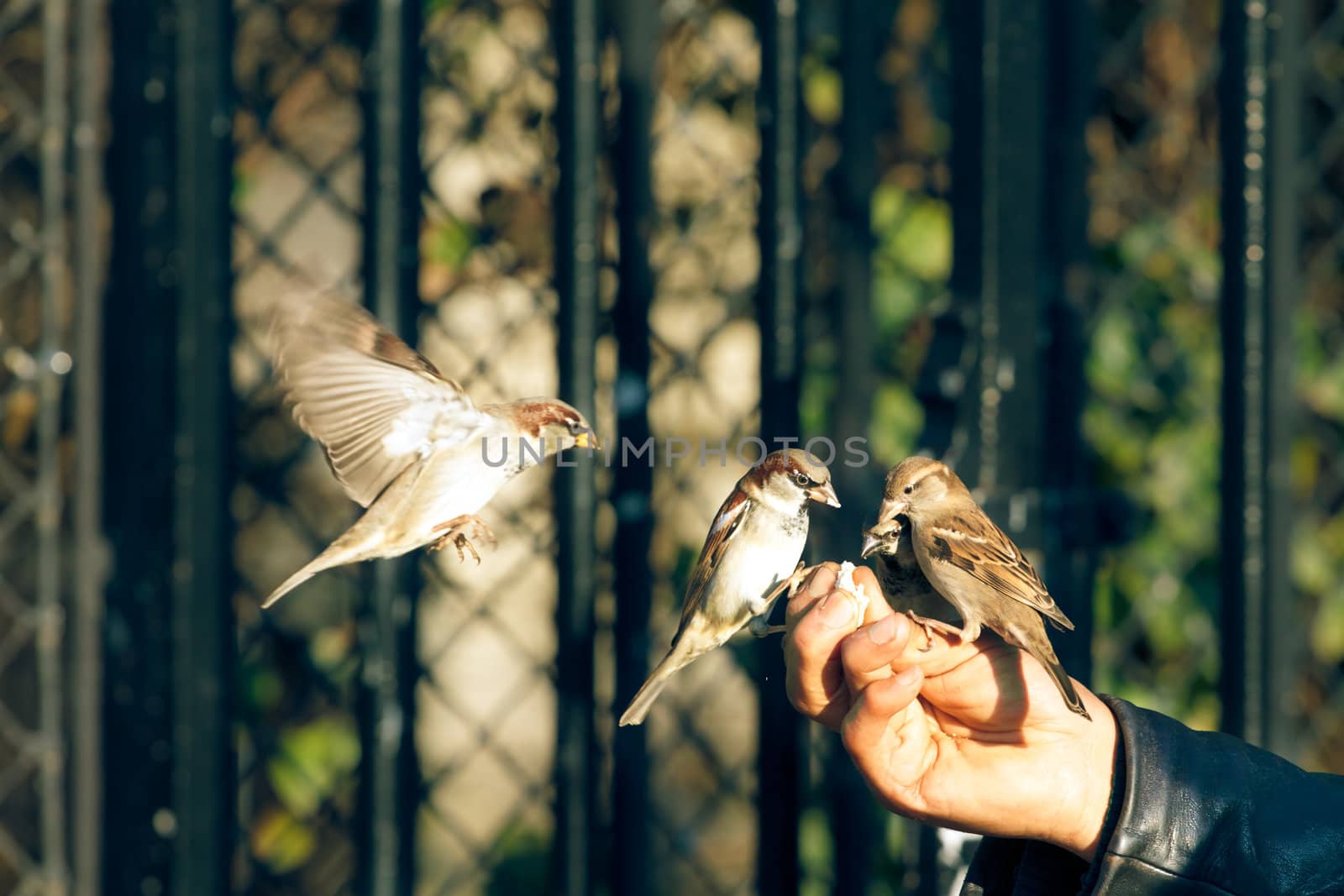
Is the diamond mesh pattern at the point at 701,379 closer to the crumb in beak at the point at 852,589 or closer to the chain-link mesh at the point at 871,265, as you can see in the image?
the chain-link mesh at the point at 871,265

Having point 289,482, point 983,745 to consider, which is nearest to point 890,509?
point 983,745

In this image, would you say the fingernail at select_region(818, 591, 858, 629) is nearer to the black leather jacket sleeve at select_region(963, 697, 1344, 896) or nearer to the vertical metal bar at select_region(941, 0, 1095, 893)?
the black leather jacket sleeve at select_region(963, 697, 1344, 896)

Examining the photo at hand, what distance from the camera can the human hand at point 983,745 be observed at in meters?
1.86

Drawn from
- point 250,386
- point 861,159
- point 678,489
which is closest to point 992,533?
point 861,159

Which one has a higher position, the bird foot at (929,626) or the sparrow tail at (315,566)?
the sparrow tail at (315,566)

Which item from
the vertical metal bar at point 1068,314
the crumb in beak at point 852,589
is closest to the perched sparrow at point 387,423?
the crumb in beak at point 852,589

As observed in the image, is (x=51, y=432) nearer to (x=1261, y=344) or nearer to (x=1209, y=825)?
(x=1209, y=825)

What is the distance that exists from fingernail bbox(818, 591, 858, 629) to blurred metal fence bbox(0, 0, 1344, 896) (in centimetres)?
141

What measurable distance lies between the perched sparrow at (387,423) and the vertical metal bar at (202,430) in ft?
7.47

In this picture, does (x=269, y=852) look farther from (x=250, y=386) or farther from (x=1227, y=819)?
(x=1227, y=819)

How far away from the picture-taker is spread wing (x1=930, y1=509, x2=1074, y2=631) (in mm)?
1587

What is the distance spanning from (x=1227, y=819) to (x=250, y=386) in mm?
2578

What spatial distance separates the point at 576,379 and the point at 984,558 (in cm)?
157

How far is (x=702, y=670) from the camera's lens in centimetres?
366
